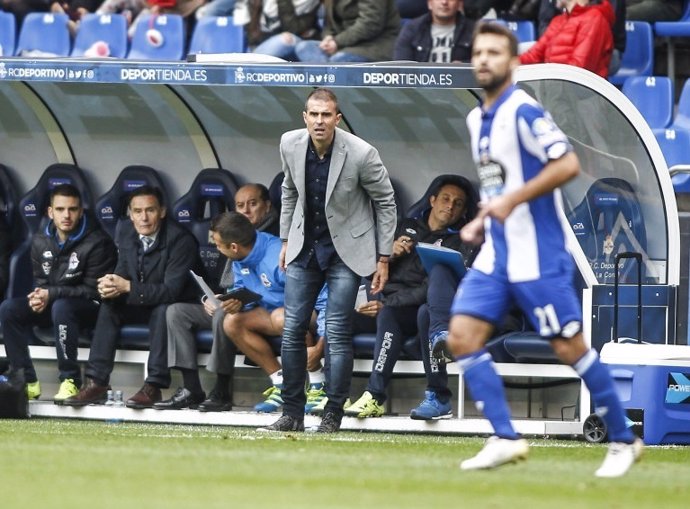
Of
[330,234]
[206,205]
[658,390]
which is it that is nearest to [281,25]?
[206,205]

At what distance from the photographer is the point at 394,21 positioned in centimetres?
1385

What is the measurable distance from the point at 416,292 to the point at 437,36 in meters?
3.31

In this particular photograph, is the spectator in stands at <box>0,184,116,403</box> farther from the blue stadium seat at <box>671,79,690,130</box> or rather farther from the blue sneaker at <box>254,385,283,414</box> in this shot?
the blue stadium seat at <box>671,79,690,130</box>

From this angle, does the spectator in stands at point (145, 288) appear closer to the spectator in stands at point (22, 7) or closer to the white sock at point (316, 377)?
the white sock at point (316, 377)

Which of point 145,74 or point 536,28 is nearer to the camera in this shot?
point 145,74

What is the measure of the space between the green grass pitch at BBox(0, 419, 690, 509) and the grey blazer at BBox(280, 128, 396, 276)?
3.97ft

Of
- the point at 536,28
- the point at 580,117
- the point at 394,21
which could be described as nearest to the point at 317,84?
the point at 580,117

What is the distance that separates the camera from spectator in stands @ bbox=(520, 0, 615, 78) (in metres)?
12.7

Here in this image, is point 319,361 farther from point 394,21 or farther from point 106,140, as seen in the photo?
point 394,21

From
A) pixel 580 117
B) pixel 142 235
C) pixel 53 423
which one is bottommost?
pixel 53 423

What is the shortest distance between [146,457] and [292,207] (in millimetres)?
2884

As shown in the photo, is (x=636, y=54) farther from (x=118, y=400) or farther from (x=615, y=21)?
(x=118, y=400)

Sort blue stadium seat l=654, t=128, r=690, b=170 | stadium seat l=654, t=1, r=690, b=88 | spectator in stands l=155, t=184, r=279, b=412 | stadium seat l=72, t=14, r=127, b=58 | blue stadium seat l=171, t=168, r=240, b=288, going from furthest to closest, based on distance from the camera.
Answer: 1. stadium seat l=72, t=14, r=127, b=58
2. stadium seat l=654, t=1, r=690, b=88
3. blue stadium seat l=654, t=128, r=690, b=170
4. blue stadium seat l=171, t=168, r=240, b=288
5. spectator in stands l=155, t=184, r=279, b=412

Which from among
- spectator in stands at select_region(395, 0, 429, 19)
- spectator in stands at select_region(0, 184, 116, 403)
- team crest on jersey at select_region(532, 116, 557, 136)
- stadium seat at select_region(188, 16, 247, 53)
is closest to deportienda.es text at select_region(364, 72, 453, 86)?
spectator in stands at select_region(0, 184, 116, 403)
